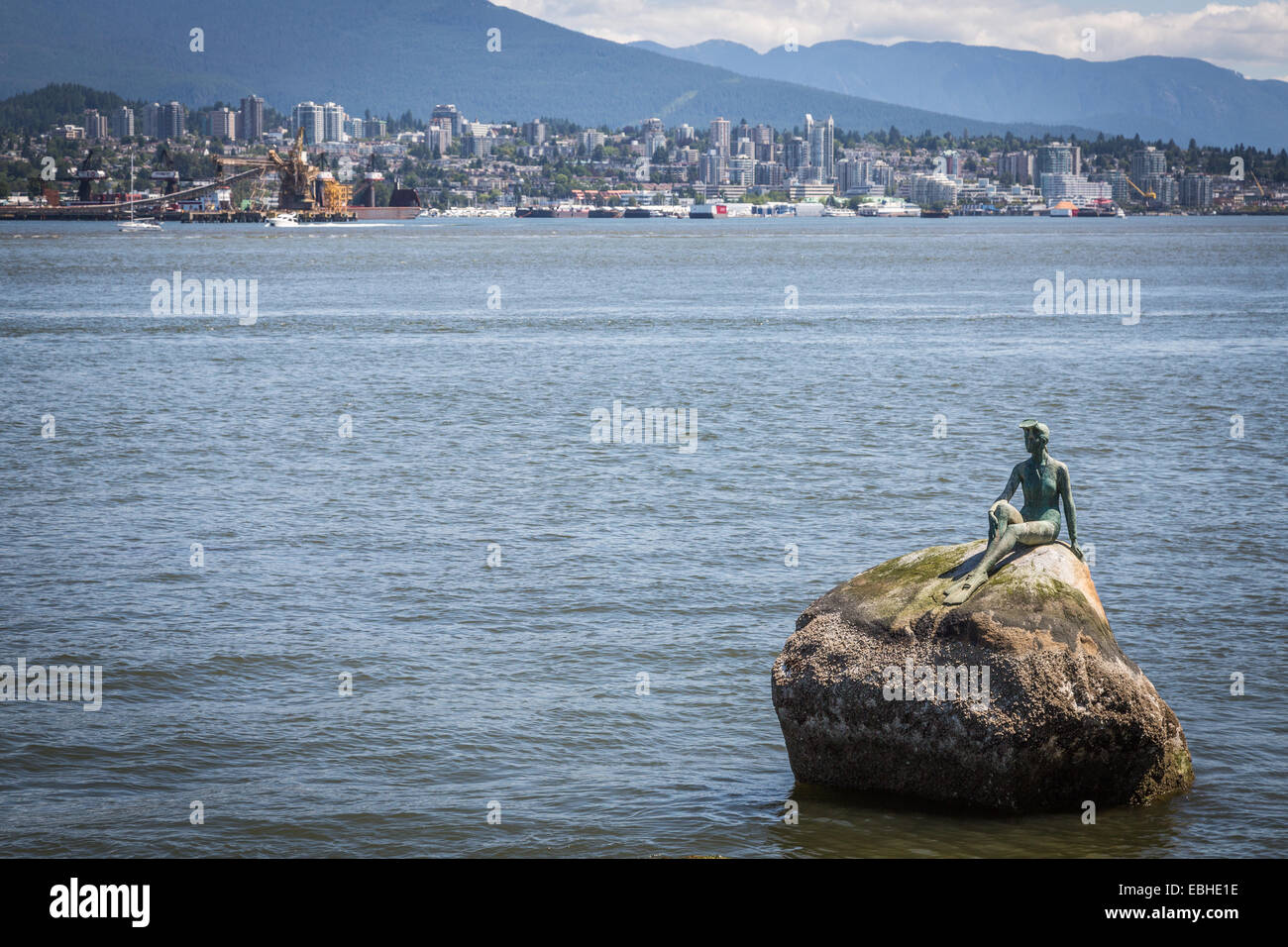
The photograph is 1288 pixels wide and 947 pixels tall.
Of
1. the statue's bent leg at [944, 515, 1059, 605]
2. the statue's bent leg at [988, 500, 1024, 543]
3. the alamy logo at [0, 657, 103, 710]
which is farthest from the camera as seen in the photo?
the alamy logo at [0, 657, 103, 710]

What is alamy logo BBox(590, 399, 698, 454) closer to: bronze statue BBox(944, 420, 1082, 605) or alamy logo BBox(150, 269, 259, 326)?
bronze statue BBox(944, 420, 1082, 605)

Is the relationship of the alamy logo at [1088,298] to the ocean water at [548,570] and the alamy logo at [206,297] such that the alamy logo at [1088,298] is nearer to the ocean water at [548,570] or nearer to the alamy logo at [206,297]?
the ocean water at [548,570]

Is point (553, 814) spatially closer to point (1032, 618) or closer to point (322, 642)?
Result: point (1032, 618)

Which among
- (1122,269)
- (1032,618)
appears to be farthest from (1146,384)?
(1122,269)

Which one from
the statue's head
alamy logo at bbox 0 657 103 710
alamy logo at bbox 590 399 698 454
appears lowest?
alamy logo at bbox 0 657 103 710

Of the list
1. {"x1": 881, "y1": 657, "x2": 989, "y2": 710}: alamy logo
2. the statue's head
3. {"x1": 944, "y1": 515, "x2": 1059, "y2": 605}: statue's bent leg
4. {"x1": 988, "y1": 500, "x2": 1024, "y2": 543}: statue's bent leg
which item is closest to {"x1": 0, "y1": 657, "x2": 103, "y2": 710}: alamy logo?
{"x1": 881, "y1": 657, "x2": 989, "y2": 710}: alamy logo

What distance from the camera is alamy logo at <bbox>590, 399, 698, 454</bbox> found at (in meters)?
34.2

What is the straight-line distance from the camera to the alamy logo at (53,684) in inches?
646

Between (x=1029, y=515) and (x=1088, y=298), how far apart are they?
Answer: 73756mm

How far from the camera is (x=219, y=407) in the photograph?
40.2 metres

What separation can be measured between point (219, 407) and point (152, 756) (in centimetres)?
2674
